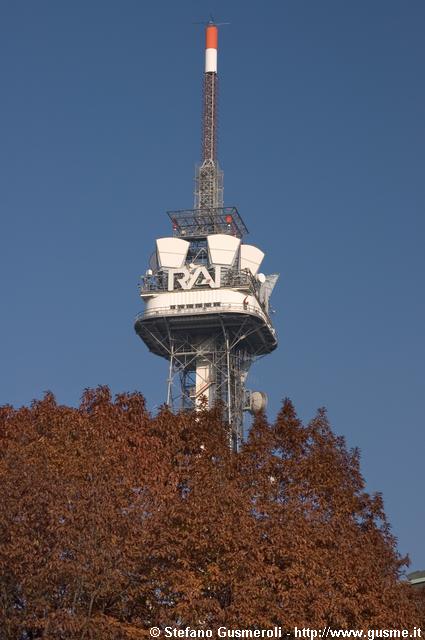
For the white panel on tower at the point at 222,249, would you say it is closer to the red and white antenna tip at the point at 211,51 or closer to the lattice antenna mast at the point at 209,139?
the lattice antenna mast at the point at 209,139

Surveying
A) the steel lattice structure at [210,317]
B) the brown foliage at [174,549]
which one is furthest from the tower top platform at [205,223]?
the brown foliage at [174,549]

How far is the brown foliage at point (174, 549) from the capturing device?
117 feet

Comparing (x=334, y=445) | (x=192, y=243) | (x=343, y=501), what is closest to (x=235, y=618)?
(x=343, y=501)

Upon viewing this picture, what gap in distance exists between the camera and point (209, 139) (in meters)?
112

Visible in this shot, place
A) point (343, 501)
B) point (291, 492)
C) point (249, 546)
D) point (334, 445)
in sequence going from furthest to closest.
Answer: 1. point (334, 445)
2. point (343, 501)
3. point (291, 492)
4. point (249, 546)

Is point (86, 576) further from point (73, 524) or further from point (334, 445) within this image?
point (334, 445)

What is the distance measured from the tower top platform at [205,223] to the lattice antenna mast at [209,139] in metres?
2.09

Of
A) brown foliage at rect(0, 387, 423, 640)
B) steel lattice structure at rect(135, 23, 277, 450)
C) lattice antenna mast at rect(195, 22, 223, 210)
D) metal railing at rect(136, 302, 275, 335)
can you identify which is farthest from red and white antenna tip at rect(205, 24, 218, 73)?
brown foliage at rect(0, 387, 423, 640)

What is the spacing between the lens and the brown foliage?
35656 mm

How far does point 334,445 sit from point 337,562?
1193cm

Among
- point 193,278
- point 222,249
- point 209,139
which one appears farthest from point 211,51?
point 193,278

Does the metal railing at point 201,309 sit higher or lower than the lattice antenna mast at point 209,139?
lower

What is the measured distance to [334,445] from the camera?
52844 millimetres

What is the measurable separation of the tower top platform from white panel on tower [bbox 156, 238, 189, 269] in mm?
3911
